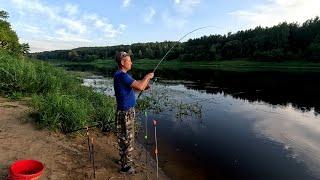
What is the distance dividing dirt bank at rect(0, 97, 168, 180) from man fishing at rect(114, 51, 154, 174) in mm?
462

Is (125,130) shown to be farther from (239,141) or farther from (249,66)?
(249,66)

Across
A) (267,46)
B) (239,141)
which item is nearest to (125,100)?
(239,141)

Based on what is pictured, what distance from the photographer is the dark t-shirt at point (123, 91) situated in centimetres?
652

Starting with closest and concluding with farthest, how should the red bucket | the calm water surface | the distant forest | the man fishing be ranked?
1. the red bucket
2. the man fishing
3. the calm water surface
4. the distant forest

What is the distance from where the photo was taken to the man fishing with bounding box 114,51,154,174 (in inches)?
254

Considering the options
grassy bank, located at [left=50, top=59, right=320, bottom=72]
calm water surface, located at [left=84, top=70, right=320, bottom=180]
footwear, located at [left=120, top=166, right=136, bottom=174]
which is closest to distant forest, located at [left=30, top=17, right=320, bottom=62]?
grassy bank, located at [left=50, top=59, right=320, bottom=72]

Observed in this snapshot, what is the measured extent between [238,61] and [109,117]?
7211 centimetres

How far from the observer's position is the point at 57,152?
24.8 feet

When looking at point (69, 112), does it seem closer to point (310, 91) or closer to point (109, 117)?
point (109, 117)

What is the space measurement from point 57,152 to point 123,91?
7.53ft

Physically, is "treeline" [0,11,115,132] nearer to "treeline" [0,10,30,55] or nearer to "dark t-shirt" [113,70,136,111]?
"dark t-shirt" [113,70,136,111]

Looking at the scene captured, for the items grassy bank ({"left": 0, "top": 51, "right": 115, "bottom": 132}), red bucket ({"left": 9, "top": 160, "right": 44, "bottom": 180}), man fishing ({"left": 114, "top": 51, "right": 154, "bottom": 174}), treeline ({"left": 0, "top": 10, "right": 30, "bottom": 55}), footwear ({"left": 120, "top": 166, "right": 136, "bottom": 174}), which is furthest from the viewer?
treeline ({"left": 0, "top": 10, "right": 30, "bottom": 55})

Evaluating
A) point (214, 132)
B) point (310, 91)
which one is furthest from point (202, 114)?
point (310, 91)

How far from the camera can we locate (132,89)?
6715 millimetres
